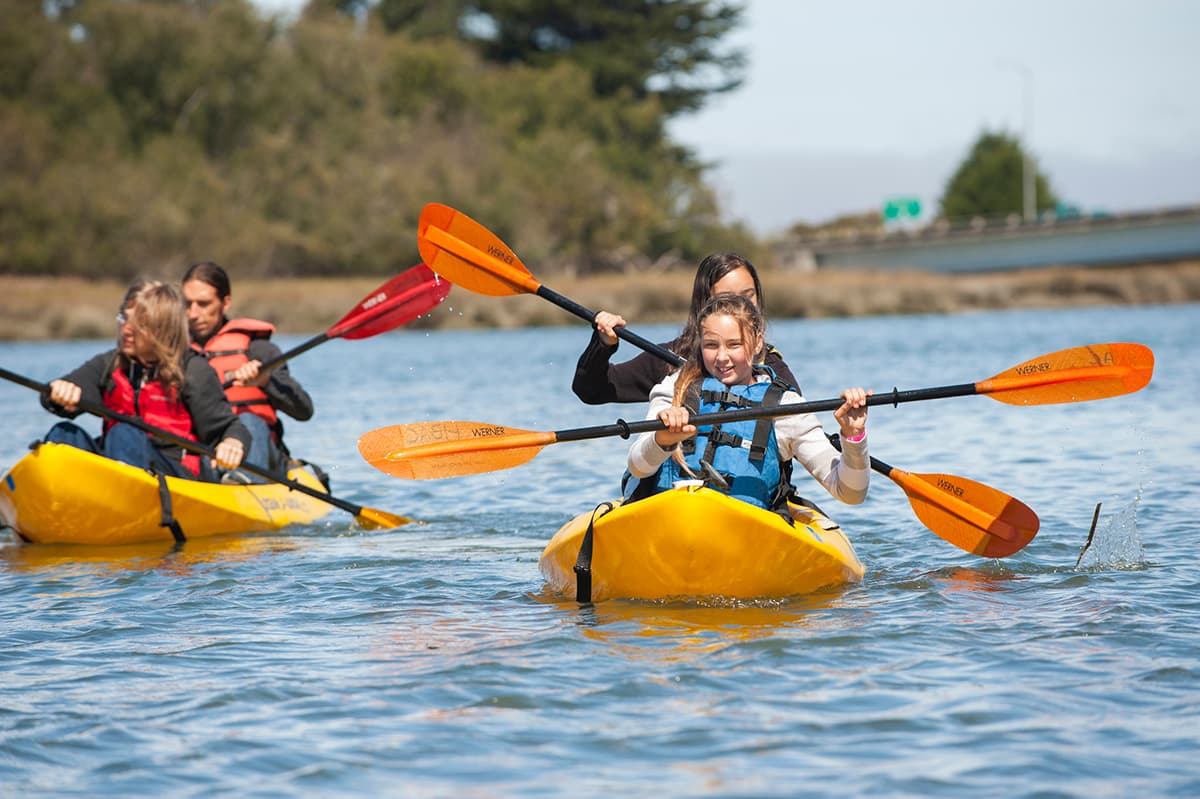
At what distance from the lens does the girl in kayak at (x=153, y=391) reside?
6.71 meters

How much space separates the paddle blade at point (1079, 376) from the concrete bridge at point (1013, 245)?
36.8 metres

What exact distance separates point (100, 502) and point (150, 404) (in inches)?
19.6

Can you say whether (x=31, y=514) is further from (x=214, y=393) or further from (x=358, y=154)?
(x=358, y=154)

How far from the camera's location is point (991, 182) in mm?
58250

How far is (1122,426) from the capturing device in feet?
38.7

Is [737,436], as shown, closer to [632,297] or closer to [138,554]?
[138,554]

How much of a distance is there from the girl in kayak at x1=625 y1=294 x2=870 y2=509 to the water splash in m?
1.46

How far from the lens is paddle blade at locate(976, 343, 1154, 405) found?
5648 mm

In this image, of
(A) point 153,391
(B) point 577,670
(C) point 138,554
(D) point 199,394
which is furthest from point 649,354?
(C) point 138,554

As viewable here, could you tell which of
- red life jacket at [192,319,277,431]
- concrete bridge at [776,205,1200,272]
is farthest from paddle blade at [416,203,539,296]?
concrete bridge at [776,205,1200,272]

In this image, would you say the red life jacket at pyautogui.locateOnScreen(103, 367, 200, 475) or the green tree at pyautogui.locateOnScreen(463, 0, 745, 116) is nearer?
the red life jacket at pyautogui.locateOnScreen(103, 367, 200, 475)

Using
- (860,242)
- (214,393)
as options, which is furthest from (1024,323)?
(214,393)

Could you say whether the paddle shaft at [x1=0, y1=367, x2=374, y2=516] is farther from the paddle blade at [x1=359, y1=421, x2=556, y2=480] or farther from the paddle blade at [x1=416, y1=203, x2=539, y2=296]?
the paddle blade at [x1=359, y1=421, x2=556, y2=480]

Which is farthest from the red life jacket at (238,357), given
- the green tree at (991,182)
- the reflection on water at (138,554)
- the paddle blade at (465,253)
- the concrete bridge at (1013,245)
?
the green tree at (991,182)
